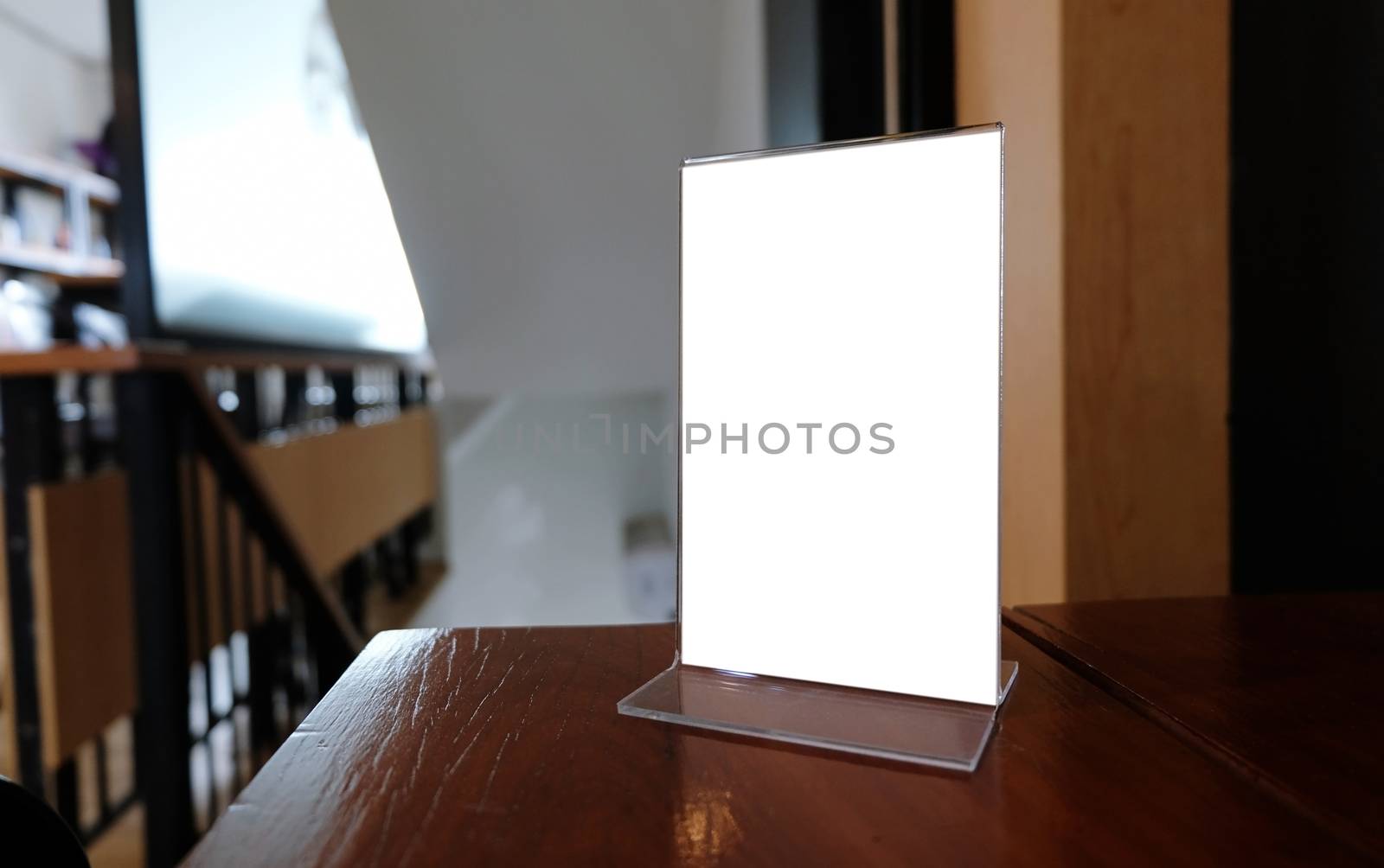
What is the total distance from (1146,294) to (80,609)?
169 cm

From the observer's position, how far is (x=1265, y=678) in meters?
0.39

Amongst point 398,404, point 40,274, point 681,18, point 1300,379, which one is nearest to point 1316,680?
A: point 1300,379

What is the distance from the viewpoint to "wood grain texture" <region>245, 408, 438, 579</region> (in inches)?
81.6

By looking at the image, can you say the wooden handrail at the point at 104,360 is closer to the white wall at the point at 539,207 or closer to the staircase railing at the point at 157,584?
the staircase railing at the point at 157,584

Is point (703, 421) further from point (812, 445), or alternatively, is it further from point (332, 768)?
point (332, 768)

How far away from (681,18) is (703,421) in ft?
4.31

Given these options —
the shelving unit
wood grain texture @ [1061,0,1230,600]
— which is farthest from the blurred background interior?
the shelving unit

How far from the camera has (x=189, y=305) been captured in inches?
67.7

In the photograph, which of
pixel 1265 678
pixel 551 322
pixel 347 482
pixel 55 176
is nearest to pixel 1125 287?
pixel 1265 678

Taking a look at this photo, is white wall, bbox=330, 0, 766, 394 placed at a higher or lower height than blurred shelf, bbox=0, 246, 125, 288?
lower

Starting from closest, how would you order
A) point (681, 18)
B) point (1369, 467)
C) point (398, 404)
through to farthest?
point (1369, 467), point (681, 18), point (398, 404)

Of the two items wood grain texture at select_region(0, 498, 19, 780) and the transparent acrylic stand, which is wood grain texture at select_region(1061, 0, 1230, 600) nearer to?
the transparent acrylic stand

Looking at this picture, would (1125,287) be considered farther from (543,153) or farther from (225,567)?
(225,567)

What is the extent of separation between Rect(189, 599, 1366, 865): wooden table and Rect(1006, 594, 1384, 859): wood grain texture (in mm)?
12
